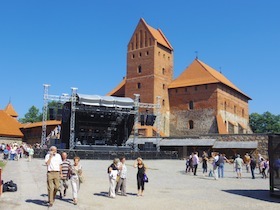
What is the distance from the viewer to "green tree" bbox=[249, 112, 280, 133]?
78125mm

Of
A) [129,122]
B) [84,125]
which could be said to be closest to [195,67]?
[129,122]

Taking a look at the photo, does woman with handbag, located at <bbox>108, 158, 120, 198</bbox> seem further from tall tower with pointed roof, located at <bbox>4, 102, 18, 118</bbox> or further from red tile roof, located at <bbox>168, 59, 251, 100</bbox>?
tall tower with pointed roof, located at <bbox>4, 102, 18, 118</bbox>

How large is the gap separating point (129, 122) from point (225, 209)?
28613mm

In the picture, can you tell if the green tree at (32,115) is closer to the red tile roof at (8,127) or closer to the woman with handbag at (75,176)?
the red tile roof at (8,127)

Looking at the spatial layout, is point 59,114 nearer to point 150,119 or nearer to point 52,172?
point 150,119

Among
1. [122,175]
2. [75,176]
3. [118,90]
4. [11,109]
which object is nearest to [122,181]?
[122,175]

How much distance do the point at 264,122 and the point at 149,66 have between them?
3850cm

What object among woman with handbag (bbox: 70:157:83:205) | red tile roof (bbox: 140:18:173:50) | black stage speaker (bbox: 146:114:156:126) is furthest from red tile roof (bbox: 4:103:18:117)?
woman with handbag (bbox: 70:157:83:205)

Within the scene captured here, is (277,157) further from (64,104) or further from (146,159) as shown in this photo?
(64,104)

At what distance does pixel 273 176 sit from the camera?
1202 cm

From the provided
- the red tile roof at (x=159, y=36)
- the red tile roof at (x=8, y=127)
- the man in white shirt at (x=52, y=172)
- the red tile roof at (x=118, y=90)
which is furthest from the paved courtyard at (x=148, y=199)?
the red tile roof at (x=118, y=90)

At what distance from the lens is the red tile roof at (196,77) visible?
5214 cm

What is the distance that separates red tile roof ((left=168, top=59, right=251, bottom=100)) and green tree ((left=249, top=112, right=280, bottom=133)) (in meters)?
23.1

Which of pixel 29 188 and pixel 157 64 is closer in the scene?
pixel 29 188
